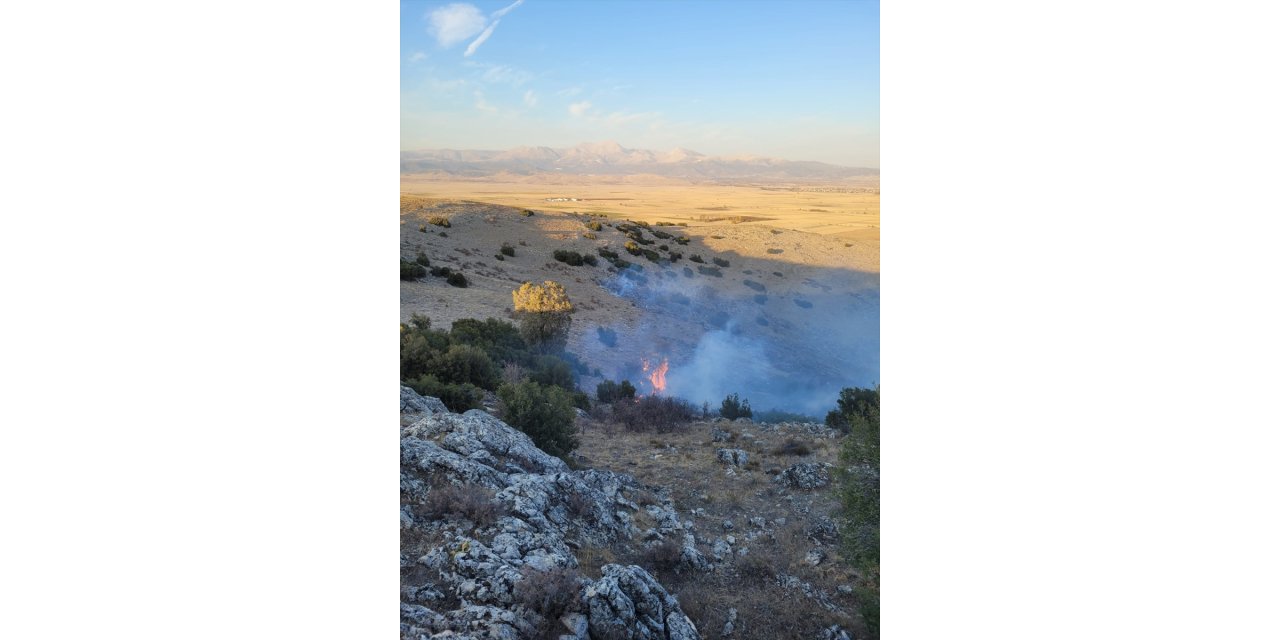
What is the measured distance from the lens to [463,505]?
12.8ft

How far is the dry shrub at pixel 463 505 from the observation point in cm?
386

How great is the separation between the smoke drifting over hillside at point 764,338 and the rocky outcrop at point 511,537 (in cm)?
85

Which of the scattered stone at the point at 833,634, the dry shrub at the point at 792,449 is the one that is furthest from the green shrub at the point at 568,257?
the scattered stone at the point at 833,634

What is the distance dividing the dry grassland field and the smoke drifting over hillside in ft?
1.34

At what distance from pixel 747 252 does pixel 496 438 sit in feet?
6.97

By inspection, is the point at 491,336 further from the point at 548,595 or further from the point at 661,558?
the point at 548,595

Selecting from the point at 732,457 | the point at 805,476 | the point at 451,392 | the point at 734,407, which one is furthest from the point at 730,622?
the point at 451,392

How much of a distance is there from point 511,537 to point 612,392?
1.28 meters

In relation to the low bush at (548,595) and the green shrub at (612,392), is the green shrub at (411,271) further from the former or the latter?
the low bush at (548,595)

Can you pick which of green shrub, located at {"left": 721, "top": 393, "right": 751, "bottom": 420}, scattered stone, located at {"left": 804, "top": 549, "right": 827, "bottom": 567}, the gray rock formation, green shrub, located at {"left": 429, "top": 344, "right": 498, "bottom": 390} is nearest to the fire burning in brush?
green shrub, located at {"left": 721, "top": 393, "right": 751, "bottom": 420}
